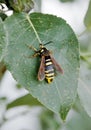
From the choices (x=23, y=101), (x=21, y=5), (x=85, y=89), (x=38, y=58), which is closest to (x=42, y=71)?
(x=38, y=58)

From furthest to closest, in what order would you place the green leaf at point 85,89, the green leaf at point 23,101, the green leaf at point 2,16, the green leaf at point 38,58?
the green leaf at point 23,101 → the green leaf at point 85,89 → the green leaf at point 2,16 → the green leaf at point 38,58

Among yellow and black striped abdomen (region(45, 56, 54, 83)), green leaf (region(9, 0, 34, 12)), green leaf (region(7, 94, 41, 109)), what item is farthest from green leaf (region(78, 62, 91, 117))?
green leaf (region(7, 94, 41, 109))

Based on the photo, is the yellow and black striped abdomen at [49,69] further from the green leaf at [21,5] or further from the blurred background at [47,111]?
the blurred background at [47,111]

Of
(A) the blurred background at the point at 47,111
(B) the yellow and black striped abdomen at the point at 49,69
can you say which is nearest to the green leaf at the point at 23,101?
(A) the blurred background at the point at 47,111

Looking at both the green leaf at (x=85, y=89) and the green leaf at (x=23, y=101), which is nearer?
the green leaf at (x=85, y=89)

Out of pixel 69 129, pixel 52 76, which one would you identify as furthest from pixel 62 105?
pixel 69 129

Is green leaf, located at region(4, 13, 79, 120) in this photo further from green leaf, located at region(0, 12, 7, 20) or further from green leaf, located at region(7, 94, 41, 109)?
green leaf, located at region(7, 94, 41, 109)

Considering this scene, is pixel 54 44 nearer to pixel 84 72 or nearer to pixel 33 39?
pixel 33 39

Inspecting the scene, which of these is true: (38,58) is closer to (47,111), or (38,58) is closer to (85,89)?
(85,89)
